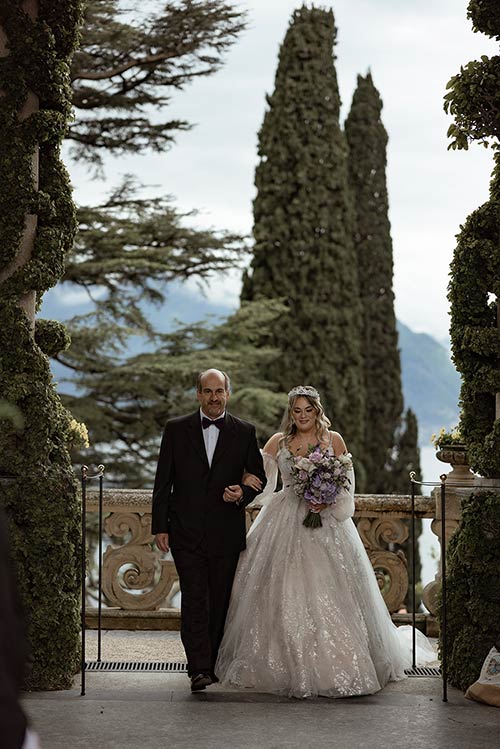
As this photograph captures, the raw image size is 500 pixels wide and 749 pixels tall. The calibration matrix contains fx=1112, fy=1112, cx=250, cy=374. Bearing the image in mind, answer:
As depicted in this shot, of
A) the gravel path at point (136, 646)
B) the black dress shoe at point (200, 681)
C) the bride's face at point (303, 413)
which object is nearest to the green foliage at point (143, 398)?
the gravel path at point (136, 646)

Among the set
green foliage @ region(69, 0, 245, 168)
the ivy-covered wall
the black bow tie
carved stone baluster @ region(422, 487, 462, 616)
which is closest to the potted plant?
carved stone baluster @ region(422, 487, 462, 616)

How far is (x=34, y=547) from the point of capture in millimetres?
5906

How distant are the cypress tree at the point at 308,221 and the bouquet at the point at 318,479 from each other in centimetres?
1249

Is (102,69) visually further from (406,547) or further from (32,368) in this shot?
(32,368)

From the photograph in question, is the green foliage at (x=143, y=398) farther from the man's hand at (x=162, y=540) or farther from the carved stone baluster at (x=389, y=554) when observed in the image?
the man's hand at (x=162, y=540)

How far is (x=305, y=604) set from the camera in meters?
5.95

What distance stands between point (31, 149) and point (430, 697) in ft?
11.8

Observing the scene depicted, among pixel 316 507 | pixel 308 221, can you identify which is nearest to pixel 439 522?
pixel 316 507

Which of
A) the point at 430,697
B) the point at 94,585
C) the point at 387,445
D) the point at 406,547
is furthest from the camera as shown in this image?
the point at 387,445

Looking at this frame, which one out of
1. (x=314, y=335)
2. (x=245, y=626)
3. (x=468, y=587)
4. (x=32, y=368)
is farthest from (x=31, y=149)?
(x=314, y=335)

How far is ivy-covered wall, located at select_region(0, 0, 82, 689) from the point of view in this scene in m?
5.90

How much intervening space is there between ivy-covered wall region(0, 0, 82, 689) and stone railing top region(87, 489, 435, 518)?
70.3 inches

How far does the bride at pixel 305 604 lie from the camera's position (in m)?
5.82

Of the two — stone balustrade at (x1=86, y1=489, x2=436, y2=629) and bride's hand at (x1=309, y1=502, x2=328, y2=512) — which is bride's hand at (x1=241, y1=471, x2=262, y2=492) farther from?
stone balustrade at (x1=86, y1=489, x2=436, y2=629)
